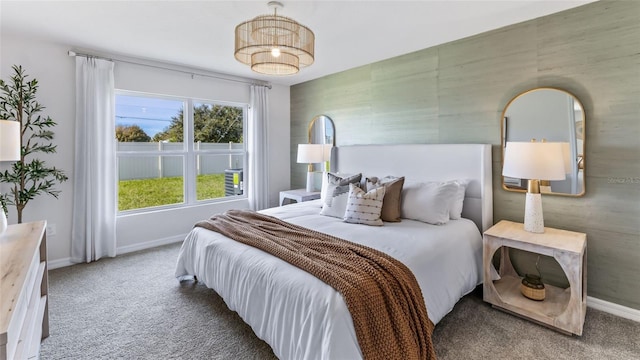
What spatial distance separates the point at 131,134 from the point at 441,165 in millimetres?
3826

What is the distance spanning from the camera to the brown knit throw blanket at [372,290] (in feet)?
4.67

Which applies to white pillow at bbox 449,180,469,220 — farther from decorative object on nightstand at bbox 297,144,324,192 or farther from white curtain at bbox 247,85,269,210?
white curtain at bbox 247,85,269,210

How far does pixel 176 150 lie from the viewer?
13.8 feet

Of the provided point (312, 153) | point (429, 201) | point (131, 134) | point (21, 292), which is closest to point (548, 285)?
point (429, 201)

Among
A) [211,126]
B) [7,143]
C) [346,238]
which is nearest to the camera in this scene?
[7,143]

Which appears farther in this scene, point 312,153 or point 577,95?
point 312,153

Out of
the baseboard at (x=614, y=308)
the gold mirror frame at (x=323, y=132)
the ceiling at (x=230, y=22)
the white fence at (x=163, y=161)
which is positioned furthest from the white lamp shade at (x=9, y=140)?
the baseboard at (x=614, y=308)

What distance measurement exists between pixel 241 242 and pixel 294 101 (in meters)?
3.50

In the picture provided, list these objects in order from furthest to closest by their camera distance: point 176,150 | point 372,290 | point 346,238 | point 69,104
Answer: point 176,150 < point 69,104 < point 346,238 < point 372,290

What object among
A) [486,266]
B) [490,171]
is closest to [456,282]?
[486,266]

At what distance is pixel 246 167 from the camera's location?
192 inches

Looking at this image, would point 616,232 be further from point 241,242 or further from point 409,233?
point 241,242

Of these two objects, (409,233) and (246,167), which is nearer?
(409,233)

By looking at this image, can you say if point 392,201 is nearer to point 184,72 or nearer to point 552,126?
point 552,126
